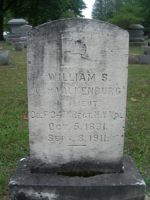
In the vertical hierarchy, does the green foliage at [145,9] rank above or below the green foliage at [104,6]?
below

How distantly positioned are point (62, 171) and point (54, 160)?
14 centimetres

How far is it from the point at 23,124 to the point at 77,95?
123 inches

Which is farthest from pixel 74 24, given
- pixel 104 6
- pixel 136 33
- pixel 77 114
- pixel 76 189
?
pixel 104 6

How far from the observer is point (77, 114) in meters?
4.13

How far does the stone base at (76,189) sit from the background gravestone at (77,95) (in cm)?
21

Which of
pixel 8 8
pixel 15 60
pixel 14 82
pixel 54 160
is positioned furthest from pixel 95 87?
pixel 8 8

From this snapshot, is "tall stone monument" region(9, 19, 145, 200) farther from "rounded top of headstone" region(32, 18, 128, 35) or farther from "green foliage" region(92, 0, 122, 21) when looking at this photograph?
"green foliage" region(92, 0, 122, 21)

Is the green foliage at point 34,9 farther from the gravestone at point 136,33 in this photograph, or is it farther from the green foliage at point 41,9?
the gravestone at point 136,33

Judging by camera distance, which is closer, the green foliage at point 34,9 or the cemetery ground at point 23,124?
the cemetery ground at point 23,124

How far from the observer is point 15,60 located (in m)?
16.7

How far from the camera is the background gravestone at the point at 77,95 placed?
393 centimetres

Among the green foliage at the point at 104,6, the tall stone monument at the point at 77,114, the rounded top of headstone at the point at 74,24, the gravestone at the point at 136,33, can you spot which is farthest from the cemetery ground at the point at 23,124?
the green foliage at the point at 104,6

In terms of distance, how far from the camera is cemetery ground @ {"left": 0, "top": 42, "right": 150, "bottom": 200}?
5.42 meters

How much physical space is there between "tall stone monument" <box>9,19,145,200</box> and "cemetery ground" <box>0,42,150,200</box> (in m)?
0.71
